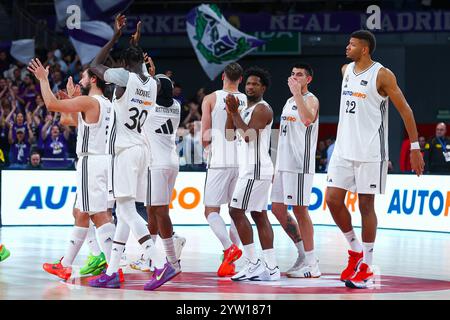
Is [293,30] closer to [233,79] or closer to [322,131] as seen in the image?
[322,131]

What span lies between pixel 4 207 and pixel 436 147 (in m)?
8.72

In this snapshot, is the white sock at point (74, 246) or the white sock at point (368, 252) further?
the white sock at point (74, 246)

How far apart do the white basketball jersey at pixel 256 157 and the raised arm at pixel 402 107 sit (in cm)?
132

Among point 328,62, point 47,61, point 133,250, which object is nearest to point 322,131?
point 328,62

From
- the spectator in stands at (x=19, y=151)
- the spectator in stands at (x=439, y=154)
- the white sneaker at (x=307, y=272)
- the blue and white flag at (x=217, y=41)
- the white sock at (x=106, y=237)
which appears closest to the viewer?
the white sock at (x=106, y=237)

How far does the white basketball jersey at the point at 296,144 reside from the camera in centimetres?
1109

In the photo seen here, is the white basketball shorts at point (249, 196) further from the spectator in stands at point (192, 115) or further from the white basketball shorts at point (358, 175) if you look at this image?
the spectator in stands at point (192, 115)

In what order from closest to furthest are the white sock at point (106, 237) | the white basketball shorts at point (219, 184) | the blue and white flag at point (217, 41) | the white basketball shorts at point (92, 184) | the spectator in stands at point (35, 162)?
1. the white basketball shorts at point (92, 184)
2. the white sock at point (106, 237)
3. the white basketball shorts at point (219, 184)
4. the spectator in stands at point (35, 162)
5. the blue and white flag at point (217, 41)

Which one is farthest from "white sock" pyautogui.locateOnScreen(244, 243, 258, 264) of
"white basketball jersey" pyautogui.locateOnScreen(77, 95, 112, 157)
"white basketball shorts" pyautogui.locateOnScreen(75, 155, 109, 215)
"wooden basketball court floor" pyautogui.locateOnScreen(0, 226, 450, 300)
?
"white basketball jersey" pyautogui.locateOnScreen(77, 95, 112, 157)

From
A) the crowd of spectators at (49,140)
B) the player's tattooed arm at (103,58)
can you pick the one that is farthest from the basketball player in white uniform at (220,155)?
the crowd of spectators at (49,140)

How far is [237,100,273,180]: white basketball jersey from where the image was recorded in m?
10.3

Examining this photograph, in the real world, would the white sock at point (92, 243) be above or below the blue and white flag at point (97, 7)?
below

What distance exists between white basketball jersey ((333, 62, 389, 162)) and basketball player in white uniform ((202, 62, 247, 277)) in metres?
1.74
